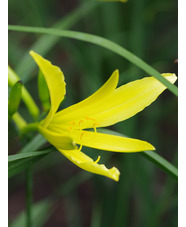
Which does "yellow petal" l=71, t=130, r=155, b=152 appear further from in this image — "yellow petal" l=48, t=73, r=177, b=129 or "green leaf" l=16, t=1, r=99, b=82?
"green leaf" l=16, t=1, r=99, b=82

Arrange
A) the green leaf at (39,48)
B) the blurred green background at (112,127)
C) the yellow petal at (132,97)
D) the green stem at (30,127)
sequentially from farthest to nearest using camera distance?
the blurred green background at (112,127) → the green leaf at (39,48) → the green stem at (30,127) → the yellow petal at (132,97)

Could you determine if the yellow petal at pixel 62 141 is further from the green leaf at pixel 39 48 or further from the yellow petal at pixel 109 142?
the green leaf at pixel 39 48

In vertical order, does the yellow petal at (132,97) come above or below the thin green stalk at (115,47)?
below

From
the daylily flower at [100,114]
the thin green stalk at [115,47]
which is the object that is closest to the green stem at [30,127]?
the daylily flower at [100,114]

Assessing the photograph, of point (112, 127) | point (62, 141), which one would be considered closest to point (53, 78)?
point (62, 141)

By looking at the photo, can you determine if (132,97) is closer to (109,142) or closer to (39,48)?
(109,142)

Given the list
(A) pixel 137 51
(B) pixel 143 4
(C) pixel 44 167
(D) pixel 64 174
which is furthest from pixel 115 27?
(D) pixel 64 174
